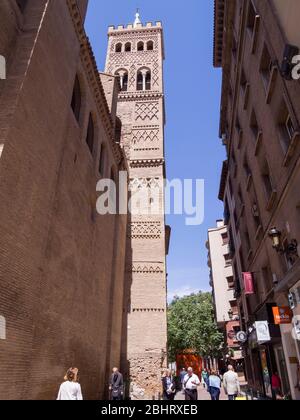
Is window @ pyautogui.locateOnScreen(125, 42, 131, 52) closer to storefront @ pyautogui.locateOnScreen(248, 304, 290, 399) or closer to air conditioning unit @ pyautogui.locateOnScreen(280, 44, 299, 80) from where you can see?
air conditioning unit @ pyautogui.locateOnScreen(280, 44, 299, 80)

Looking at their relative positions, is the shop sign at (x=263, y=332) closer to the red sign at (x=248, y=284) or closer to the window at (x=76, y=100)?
the red sign at (x=248, y=284)

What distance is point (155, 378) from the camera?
57.8ft

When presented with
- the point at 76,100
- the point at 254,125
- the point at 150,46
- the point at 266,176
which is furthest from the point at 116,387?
the point at 150,46

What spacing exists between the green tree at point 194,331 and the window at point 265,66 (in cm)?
3782

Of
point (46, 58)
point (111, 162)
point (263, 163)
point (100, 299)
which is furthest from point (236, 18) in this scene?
point (100, 299)

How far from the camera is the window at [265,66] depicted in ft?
38.3

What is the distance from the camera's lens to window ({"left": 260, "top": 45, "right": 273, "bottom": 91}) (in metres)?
11.7

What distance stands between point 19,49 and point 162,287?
14828 mm

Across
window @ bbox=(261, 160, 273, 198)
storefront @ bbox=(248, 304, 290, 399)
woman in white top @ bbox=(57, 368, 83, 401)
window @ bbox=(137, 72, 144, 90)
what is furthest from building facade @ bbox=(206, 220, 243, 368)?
woman in white top @ bbox=(57, 368, 83, 401)

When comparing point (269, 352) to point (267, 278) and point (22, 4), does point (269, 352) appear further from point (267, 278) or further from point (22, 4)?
point (22, 4)

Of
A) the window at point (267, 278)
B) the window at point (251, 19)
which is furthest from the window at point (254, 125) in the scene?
the window at point (267, 278)

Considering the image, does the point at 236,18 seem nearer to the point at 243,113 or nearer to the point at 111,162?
the point at 243,113

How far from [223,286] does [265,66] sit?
34.3 metres

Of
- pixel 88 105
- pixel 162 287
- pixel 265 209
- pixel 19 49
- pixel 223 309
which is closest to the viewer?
pixel 19 49
